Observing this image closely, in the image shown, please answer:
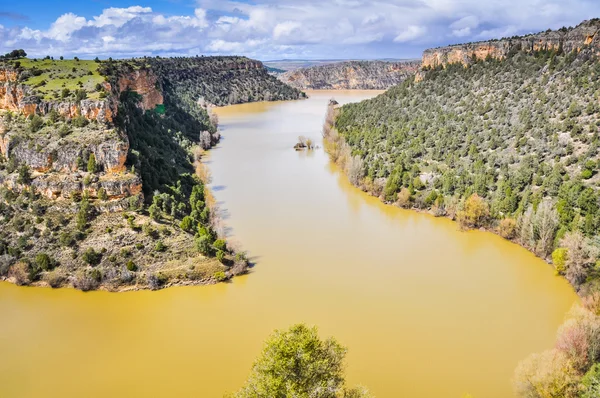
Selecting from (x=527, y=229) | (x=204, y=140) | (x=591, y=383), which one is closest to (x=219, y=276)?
(x=591, y=383)

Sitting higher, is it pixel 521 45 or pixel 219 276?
pixel 521 45

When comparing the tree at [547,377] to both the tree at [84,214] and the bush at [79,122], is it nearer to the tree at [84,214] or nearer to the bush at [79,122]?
the tree at [84,214]

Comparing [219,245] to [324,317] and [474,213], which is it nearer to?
[324,317]

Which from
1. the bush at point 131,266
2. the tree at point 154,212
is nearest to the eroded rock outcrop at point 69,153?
the tree at point 154,212

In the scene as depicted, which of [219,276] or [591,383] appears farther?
[219,276]

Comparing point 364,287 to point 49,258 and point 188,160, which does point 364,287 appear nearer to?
point 49,258

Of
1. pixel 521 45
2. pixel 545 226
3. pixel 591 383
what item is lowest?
pixel 591 383
